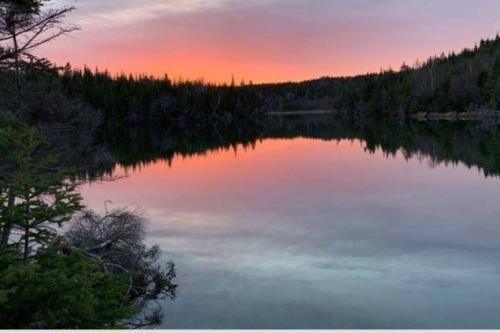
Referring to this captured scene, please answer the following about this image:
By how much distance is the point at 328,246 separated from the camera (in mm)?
14820

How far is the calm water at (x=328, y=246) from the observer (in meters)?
10.3

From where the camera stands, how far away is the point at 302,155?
144 feet

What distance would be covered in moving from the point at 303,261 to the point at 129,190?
15.6 meters

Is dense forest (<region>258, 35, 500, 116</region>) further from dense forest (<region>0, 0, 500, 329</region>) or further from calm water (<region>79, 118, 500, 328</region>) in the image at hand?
calm water (<region>79, 118, 500, 328</region>)

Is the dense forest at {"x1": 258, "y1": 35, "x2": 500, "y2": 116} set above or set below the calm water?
above

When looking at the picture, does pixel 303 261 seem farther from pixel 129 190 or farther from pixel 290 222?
pixel 129 190

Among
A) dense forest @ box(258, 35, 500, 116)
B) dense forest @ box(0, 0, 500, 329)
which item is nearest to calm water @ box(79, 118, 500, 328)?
dense forest @ box(0, 0, 500, 329)

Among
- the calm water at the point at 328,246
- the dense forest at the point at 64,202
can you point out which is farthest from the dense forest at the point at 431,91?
the calm water at the point at 328,246

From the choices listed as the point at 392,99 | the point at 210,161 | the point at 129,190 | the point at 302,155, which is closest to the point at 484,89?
the point at 392,99

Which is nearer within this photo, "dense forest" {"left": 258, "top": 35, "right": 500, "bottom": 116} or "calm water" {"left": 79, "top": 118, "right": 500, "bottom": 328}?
"calm water" {"left": 79, "top": 118, "right": 500, "bottom": 328}

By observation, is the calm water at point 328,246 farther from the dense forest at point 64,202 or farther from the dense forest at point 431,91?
the dense forest at point 431,91

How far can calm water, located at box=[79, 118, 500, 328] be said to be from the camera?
33.7ft

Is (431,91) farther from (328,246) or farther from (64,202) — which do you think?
(64,202)

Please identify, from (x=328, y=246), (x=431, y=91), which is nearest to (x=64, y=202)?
(x=328, y=246)
